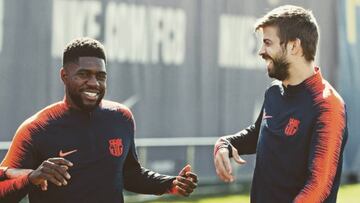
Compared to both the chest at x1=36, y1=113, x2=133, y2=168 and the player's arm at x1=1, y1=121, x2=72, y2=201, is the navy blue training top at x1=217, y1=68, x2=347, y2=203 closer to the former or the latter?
the chest at x1=36, y1=113, x2=133, y2=168

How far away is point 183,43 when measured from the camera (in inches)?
403

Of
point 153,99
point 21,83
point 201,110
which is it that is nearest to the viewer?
point 21,83

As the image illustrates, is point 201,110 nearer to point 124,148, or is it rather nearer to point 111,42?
point 111,42

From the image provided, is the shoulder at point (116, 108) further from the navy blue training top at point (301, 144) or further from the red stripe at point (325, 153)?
the red stripe at point (325, 153)

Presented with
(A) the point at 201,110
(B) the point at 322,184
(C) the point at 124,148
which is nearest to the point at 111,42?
(A) the point at 201,110

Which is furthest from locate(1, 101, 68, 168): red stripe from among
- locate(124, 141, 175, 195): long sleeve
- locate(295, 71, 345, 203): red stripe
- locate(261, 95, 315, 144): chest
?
locate(295, 71, 345, 203): red stripe

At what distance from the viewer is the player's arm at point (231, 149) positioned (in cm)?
388

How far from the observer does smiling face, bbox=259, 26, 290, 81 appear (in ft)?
12.9

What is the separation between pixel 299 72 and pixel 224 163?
57 centimetres

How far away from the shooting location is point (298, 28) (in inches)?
153

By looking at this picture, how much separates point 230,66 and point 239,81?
300 mm

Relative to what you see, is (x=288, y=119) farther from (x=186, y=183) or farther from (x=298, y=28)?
(x=186, y=183)

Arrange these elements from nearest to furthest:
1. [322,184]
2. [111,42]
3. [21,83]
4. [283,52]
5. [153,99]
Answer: [322,184] → [283,52] → [21,83] → [111,42] → [153,99]

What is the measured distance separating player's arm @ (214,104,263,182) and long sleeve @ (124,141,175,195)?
1.08ft
